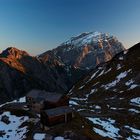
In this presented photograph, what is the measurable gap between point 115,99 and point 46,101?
4225 cm

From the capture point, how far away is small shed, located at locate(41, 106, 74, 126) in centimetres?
6544

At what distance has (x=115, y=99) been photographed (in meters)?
121

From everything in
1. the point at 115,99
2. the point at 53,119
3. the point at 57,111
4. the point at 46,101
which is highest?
the point at 46,101

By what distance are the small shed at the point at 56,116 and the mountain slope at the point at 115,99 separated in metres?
7.17

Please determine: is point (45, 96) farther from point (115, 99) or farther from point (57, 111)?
point (115, 99)

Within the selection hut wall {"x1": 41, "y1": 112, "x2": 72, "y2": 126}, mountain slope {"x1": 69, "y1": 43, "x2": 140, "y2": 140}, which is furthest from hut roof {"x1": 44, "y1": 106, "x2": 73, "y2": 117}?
mountain slope {"x1": 69, "y1": 43, "x2": 140, "y2": 140}

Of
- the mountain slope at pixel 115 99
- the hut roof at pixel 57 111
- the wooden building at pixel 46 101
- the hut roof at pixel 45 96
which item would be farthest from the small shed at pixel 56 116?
the hut roof at pixel 45 96

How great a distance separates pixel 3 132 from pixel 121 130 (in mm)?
30062

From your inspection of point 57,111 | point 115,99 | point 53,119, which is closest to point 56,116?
point 53,119

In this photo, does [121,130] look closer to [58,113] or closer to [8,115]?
[58,113]

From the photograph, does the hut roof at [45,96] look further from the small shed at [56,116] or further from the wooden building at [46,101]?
the small shed at [56,116]

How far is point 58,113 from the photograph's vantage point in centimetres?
6719

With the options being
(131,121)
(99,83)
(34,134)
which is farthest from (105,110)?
(99,83)

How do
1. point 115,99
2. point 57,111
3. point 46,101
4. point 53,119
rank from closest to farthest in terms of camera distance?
point 53,119 < point 57,111 < point 46,101 < point 115,99
